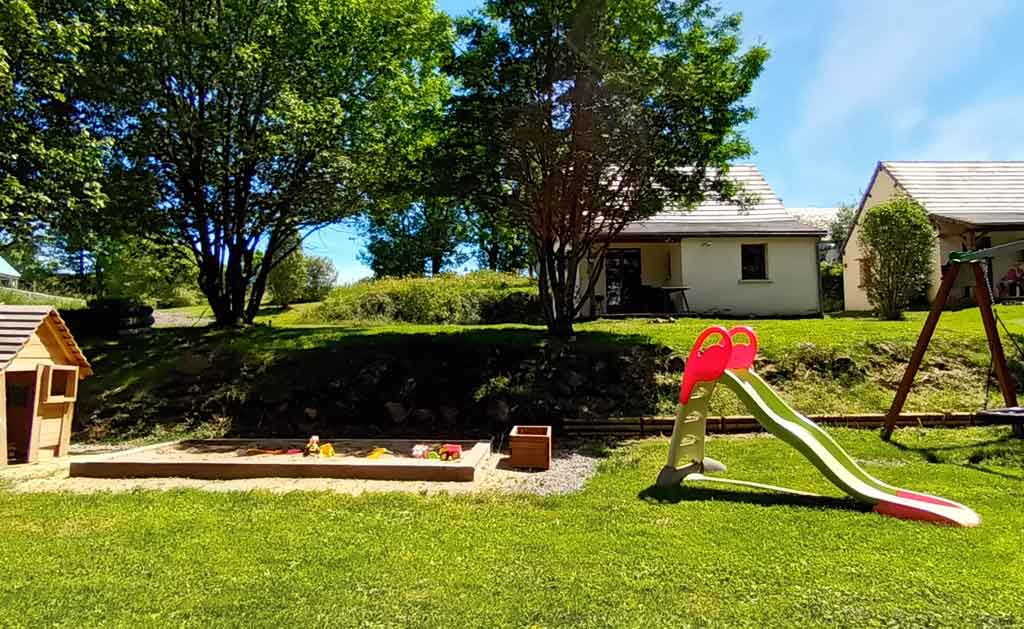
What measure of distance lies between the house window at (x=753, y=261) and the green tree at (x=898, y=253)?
346cm

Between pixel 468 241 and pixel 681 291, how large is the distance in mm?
28291

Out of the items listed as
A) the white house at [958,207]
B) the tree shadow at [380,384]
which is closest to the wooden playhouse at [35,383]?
the tree shadow at [380,384]

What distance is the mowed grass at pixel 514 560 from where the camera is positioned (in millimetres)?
3215

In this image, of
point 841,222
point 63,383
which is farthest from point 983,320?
point 841,222

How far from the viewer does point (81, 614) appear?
3207mm

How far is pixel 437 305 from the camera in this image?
1925 centimetres

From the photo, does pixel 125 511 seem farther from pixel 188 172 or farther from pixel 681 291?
pixel 681 291

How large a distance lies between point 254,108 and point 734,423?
452 inches

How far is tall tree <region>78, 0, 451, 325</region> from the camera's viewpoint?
12.1 m

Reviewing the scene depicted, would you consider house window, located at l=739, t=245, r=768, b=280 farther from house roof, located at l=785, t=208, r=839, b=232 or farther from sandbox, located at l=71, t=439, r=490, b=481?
house roof, located at l=785, t=208, r=839, b=232

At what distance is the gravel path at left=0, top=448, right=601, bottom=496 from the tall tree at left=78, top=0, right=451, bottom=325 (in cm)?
756

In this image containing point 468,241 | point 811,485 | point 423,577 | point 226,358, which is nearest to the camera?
point 423,577

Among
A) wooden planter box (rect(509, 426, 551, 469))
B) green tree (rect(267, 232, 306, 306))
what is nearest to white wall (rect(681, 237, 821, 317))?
wooden planter box (rect(509, 426, 551, 469))

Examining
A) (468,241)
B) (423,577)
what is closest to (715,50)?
(423,577)
